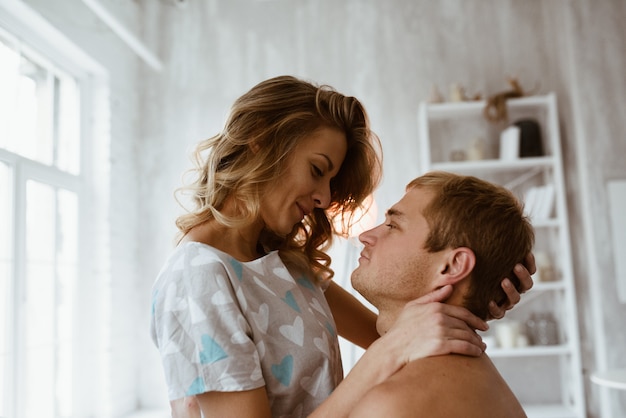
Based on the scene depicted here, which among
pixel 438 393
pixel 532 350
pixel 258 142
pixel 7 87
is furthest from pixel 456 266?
pixel 532 350

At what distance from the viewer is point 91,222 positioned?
4.09m

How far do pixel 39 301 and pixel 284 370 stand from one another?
2.59 metres

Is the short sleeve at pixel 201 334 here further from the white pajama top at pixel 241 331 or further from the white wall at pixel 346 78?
the white wall at pixel 346 78

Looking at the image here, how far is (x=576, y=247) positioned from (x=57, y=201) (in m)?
3.42

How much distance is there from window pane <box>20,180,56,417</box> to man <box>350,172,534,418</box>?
2.43 metres

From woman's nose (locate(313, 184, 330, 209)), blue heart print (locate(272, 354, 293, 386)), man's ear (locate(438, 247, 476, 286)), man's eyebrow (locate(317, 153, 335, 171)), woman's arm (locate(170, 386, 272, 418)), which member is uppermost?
man's eyebrow (locate(317, 153, 335, 171))

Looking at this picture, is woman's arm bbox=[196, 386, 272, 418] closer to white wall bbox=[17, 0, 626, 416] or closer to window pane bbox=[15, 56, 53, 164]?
window pane bbox=[15, 56, 53, 164]

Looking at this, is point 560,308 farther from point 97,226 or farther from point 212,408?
point 212,408

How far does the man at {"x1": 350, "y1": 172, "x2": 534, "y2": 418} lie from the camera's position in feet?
4.68

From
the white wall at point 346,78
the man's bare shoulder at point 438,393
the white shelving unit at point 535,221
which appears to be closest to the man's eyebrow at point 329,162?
the man's bare shoulder at point 438,393

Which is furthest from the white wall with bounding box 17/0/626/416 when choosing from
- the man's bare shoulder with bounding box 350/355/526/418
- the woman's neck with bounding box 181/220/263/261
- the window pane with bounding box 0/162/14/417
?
the man's bare shoulder with bounding box 350/355/526/418

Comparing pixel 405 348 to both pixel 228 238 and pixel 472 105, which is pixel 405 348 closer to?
pixel 228 238

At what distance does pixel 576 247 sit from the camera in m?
4.34

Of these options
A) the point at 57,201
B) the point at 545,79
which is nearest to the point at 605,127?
the point at 545,79
